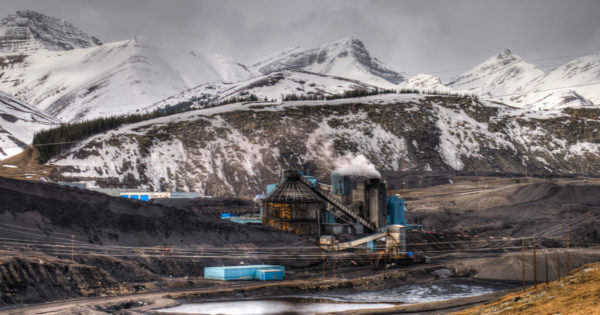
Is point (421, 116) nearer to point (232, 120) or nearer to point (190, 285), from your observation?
point (232, 120)

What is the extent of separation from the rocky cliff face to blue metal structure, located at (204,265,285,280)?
72.0m

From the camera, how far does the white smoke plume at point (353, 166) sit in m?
132

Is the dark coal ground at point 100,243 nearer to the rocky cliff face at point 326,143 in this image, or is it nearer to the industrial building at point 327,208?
the industrial building at point 327,208

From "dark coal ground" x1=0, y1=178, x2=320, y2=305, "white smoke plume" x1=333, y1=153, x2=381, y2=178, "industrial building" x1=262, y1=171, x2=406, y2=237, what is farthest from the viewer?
"white smoke plume" x1=333, y1=153, x2=381, y2=178

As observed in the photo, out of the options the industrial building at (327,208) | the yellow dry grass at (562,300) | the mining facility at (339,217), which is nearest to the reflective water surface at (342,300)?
the mining facility at (339,217)

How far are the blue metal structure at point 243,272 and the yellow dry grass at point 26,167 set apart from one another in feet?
242

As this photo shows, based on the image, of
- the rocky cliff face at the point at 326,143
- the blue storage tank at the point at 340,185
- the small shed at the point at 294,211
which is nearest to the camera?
the small shed at the point at 294,211

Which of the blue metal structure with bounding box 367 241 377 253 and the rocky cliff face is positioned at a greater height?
the rocky cliff face

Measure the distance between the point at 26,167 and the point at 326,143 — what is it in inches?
2608

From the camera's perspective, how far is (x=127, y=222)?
207 feet

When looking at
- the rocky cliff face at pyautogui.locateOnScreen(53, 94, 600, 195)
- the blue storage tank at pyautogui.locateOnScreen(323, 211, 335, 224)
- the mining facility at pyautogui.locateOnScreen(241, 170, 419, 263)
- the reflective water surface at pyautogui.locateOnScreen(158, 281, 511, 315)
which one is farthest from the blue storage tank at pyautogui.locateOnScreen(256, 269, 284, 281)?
the rocky cliff face at pyautogui.locateOnScreen(53, 94, 600, 195)

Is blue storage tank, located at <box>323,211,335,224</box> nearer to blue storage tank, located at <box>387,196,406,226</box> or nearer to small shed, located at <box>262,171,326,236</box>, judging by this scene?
small shed, located at <box>262,171,326,236</box>

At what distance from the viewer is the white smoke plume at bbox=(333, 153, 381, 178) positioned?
131750 millimetres

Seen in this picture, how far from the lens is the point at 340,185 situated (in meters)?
89.2
